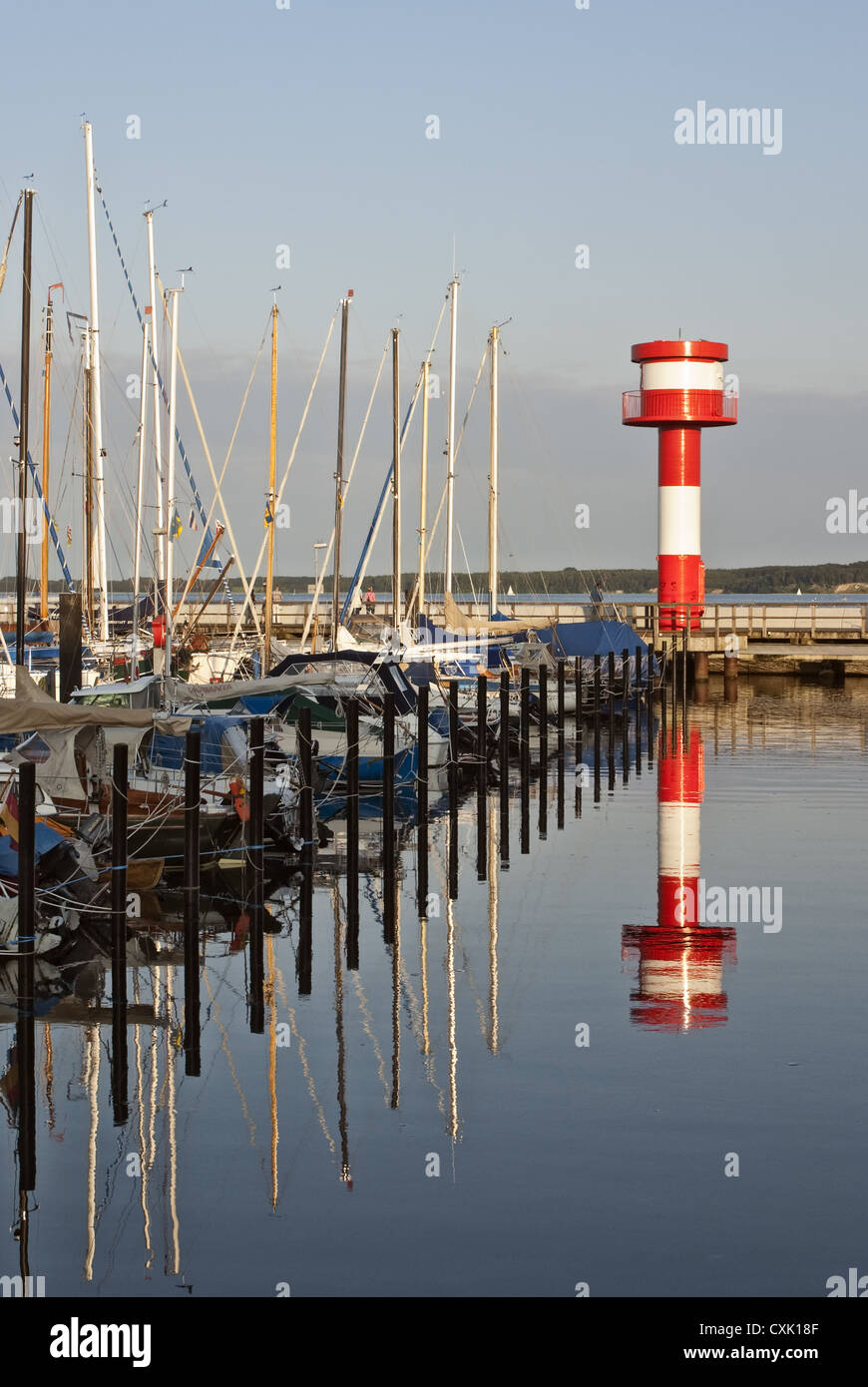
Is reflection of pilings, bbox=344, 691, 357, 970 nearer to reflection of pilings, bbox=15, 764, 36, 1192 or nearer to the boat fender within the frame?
the boat fender

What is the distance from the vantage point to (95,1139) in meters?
11.6

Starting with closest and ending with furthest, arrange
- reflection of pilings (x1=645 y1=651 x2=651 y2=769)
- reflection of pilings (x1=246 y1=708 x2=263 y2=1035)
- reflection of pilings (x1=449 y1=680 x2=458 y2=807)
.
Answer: reflection of pilings (x1=246 y1=708 x2=263 y2=1035), reflection of pilings (x1=449 y1=680 x2=458 y2=807), reflection of pilings (x1=645 y1=651 x2=651 y2=769)

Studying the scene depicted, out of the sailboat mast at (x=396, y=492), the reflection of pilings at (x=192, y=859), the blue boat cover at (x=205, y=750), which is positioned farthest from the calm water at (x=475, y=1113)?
the sailboat mast at (x=396, y=492)

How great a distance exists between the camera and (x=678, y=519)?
58.1 metres

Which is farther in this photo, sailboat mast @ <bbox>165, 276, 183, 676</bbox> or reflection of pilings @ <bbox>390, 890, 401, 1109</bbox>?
sailboat mast @ <bbox>165, 276, 183, 676</bbox>

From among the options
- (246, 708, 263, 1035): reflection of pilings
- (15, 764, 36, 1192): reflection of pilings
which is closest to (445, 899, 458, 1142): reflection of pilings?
(246, 708, 263, 1035): reflection of pilings

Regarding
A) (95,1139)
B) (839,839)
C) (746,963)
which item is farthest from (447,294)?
(95,1139)

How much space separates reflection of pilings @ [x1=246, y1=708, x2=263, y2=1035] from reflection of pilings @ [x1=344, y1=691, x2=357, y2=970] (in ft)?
3.17

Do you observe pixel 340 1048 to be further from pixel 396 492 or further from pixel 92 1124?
pixel 396 492

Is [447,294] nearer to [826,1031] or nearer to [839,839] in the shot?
[839,839]

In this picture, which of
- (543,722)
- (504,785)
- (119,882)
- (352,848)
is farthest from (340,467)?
(119,882)

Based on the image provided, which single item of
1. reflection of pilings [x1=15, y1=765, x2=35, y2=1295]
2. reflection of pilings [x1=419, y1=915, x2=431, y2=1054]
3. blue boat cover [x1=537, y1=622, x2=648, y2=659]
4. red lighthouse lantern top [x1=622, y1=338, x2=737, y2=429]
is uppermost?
red lighthouse lantern top [x1=622, y1=338, x2=737, y2=429]

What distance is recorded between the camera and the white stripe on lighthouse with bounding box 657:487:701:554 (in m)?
58.0
